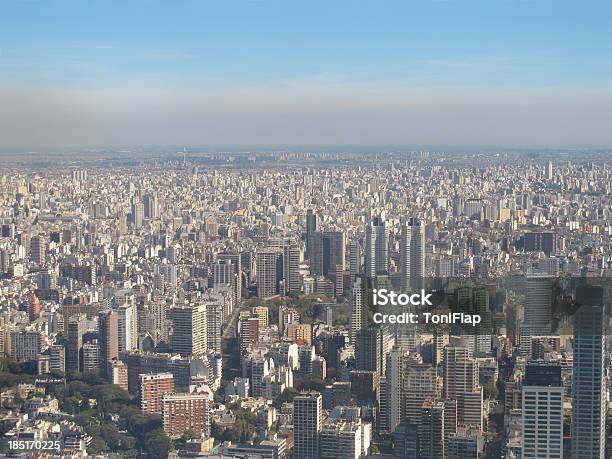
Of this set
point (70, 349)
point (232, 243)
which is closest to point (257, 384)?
point (70, 349)

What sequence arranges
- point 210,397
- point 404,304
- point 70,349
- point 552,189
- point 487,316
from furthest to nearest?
point 552,189
point 70,349
point 210,397
point 487,316
point 404,304

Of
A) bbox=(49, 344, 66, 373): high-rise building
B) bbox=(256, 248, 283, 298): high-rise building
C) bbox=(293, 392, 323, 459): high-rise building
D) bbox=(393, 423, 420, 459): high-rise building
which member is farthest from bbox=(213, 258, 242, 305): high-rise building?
bbox=(393, 423, 420, 459): high-rise building

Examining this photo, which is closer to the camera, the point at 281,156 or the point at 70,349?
the point at 70,349

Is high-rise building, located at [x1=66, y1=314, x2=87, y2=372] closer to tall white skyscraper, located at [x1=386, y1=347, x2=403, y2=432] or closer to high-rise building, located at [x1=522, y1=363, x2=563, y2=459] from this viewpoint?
tall white skyscraper, located at [x1=386, y1=347, x2=403, y2=432]

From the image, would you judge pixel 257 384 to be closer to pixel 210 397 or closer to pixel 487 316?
pixel 210 397

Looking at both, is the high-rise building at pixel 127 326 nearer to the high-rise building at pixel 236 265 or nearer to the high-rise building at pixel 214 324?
the high-rise building at pixel 214 324
